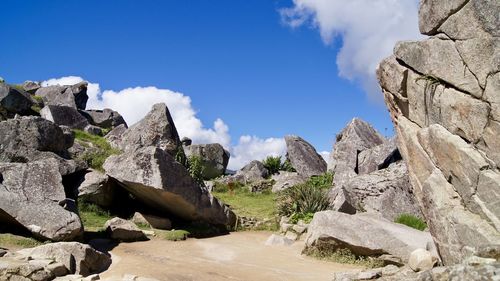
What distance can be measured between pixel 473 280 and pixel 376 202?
55.7 ft

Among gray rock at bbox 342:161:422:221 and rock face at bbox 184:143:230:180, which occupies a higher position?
rock face at bbox 184:143:230:180

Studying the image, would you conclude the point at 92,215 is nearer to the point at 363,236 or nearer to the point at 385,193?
the point at 363,236

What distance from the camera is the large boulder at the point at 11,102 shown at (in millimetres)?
32281

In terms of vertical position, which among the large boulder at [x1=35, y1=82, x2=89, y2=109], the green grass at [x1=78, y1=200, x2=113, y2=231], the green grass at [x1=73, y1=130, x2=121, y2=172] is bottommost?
the green grass at [x1=78, y1=200, x2=113, y2=231]

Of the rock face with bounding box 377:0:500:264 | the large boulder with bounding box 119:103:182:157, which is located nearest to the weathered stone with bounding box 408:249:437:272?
the rock face with bounding box 377:0:500:264

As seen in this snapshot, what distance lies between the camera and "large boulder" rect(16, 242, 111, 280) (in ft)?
40.3

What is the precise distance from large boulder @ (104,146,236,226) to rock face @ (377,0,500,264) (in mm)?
9392

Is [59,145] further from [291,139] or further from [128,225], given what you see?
[291,139]

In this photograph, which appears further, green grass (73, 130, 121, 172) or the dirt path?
green grass (73, 130, 121, 172)

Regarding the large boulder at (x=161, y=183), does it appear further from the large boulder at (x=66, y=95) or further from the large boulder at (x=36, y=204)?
the large boulder at (x=66, y=95)

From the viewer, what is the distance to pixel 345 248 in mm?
15727

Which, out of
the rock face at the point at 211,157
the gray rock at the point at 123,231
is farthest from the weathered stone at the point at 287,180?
the gray rock at the point at 123,231

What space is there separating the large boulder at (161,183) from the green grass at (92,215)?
1.41m

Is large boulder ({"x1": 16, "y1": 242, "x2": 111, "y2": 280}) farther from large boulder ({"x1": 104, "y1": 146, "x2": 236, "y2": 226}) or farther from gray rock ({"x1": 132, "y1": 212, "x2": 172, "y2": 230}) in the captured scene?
gray rock ({"x1": 132, "y1": 212, "x2": 172, "y2": 230})
